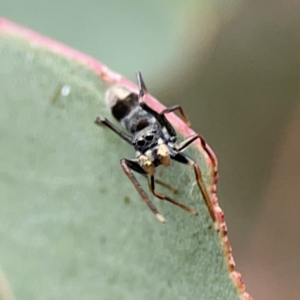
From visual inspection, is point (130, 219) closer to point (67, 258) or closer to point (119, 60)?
point (67, 258)

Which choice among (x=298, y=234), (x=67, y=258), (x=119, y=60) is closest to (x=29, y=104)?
(x=67, y=258)

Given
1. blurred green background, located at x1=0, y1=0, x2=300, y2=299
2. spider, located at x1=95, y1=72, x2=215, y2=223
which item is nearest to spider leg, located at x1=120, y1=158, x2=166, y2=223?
spider, located at x1=95, y1=72, x2=215, y2=223

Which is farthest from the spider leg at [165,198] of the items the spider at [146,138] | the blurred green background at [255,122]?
the blurred green background at [255,122]

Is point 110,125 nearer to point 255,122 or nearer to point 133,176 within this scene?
point 133,176

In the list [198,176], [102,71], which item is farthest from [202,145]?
[102,71]

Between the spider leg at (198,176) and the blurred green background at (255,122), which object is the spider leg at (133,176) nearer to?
the spider leg at (198,176)

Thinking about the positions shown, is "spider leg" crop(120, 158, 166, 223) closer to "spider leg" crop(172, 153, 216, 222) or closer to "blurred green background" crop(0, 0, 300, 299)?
"spider leg" crop(172, 153, 216, 222)

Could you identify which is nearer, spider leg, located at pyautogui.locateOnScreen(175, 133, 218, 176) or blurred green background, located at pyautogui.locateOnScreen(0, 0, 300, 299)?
spider leg, located at pyautogui.locateOnScreen(175, 133, 218, 176)
